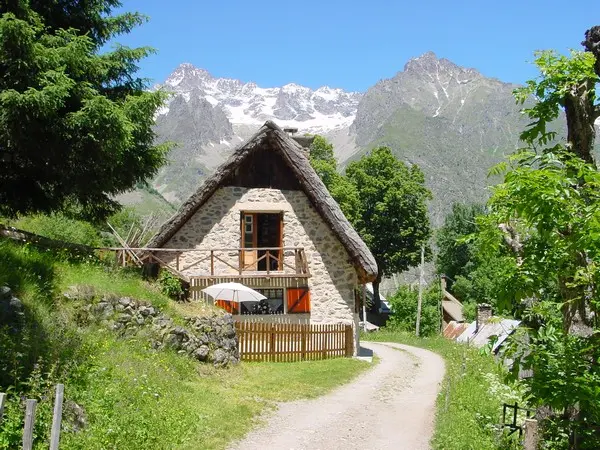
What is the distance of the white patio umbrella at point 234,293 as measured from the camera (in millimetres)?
17391

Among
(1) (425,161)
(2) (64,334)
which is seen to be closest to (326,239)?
(2) (64,334)

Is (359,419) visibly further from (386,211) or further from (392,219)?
(386,211)

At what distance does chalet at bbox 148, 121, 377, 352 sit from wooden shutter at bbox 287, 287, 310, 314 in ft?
0.12

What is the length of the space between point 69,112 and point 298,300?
10.8 meters

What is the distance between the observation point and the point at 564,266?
590 cm

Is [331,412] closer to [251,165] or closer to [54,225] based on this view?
[251,165]

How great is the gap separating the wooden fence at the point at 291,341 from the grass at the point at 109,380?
2464 mm

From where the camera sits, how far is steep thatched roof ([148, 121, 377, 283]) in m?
19.5

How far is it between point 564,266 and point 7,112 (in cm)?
1001

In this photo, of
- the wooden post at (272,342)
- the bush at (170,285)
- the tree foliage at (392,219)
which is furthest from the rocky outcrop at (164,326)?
the tree foliage at (392,219)

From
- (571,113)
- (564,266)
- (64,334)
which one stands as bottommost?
(64,334)

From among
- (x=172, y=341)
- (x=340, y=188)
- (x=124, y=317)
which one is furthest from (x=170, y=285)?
(x=340, y=188)

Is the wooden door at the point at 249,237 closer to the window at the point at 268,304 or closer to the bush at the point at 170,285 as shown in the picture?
the window at the point at 268,304

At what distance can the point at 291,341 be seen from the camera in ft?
58.5
